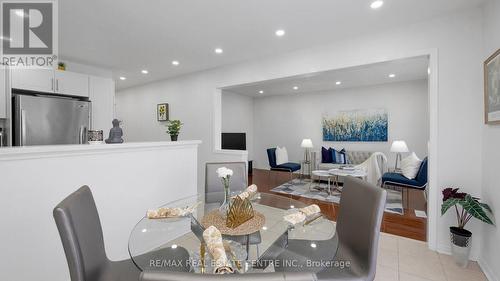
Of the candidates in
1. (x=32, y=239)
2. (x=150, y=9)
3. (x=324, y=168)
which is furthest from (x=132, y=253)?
(x=324, y=168)

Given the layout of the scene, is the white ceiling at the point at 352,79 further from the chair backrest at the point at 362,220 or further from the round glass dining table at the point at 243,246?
the round glass dining table at the point at 243,246

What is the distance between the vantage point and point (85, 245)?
1080 millimetres

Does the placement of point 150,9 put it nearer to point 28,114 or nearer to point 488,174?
point 28,114

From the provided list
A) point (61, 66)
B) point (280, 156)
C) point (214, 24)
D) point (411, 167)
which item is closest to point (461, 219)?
point (411, 167)

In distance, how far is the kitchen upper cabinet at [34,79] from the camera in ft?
9.27

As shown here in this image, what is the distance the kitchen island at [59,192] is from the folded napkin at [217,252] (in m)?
1.33

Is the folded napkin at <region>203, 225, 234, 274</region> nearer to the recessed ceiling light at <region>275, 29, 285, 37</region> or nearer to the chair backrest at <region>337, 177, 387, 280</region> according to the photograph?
the chair backrest at <region>337, 177, 387, 280</region>

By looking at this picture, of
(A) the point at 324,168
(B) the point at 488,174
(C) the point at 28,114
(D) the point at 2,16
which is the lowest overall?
(A) the point at 324,168

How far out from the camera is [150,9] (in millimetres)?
2113

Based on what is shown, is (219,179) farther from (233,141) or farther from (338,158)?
(338,158)

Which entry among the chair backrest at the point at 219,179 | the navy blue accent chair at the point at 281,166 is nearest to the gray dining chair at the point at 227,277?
the chair backrest at the point at 219,179

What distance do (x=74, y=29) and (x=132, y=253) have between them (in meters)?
2.70

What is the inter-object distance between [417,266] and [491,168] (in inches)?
43.1

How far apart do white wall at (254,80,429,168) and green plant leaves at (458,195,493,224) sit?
319 cm
